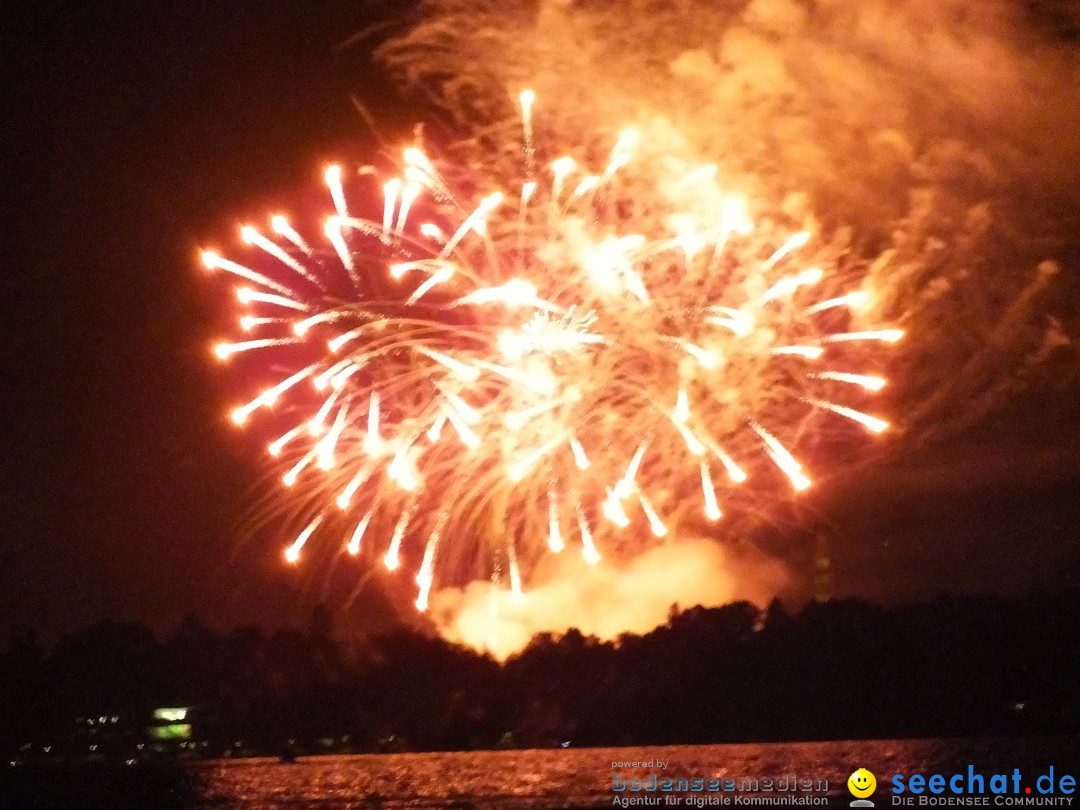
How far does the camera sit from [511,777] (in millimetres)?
68000

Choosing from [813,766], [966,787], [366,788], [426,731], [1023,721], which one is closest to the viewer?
[966,787]

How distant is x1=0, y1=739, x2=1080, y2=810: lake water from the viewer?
163 feet

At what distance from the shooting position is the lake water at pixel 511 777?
4969 cm

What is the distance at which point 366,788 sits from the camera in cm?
6372

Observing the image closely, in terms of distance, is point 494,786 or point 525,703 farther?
point 525,703

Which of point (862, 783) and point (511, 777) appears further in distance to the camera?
point (511, 777)

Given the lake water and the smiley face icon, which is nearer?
the smiley face icon

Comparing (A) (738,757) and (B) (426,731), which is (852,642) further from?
(B) (426,731)

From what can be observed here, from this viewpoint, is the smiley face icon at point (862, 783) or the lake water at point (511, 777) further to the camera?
the lake water at point (511, 777)

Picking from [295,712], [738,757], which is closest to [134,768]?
[295,712]

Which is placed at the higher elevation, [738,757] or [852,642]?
[852,642]

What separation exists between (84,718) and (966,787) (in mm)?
78456

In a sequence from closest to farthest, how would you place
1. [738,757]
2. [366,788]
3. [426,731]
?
[366,788] < [738,757] < [426,731]

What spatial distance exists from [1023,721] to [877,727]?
8511 millimetres
